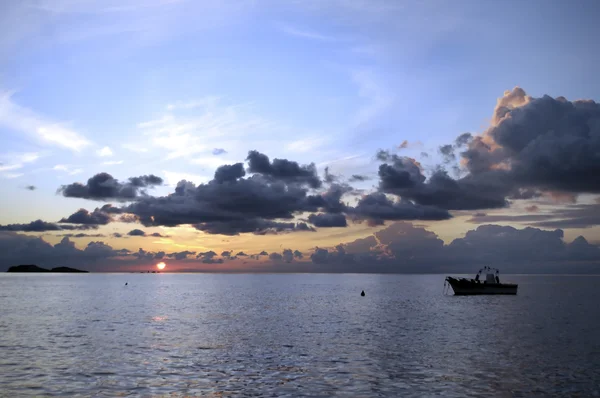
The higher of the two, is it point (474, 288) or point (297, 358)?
point (297, 358)

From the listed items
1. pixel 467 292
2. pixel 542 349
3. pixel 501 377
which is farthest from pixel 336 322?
pixel 467 292

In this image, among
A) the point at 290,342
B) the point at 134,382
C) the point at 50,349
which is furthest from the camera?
the point at 290,342

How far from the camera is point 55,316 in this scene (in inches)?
3324

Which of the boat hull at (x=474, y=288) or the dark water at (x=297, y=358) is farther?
the boat hull at (x=474, y=288)

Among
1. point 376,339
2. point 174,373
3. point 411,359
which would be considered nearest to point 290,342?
point 376,339

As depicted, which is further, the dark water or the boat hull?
the boat hull

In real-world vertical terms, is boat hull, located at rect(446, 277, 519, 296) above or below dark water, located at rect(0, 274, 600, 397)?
below

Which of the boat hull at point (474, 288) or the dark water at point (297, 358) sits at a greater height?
the dark water at point (297, 358)

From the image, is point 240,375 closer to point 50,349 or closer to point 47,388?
point 47,388

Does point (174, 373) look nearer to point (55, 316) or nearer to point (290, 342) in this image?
point (290, 342)

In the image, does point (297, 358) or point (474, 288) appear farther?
point (474, 288)

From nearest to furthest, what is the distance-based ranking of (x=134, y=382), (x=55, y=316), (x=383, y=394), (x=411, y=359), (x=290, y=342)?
(x=383, y=394) < (x=134, y=382) < (x=411, y=359) < (x=290, y=342) < (x=55, y=316)

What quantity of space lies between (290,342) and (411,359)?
15.2m

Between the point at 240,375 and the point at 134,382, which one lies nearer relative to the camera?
the point at 134,382
